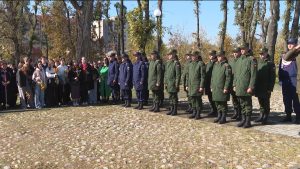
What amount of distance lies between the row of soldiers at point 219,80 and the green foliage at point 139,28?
1017cm

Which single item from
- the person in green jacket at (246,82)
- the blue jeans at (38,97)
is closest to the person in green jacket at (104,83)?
the blue jeans at (38,97)

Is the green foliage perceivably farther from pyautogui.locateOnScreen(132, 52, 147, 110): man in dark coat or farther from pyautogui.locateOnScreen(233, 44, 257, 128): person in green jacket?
pyautogui.locateOnScreen(233, 44, 257, 128): person in green jacket

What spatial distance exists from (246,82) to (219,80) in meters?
0.81

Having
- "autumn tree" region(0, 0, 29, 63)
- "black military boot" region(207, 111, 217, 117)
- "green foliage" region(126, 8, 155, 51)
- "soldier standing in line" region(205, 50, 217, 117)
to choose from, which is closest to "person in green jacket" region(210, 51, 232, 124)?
"soldier standing in line" region(205, 50, 217, 117)

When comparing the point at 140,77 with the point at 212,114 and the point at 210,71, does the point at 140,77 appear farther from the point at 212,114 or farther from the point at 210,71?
the point at 212,114

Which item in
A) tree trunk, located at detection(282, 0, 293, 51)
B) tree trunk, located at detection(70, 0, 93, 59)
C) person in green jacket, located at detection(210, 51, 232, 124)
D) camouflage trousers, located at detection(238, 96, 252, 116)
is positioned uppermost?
tree trunk, located at detection(282, 0, 293, 51)

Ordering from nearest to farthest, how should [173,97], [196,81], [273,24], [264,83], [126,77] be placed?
[264,83], [196,81], [173,97], [126,77], [273,24]

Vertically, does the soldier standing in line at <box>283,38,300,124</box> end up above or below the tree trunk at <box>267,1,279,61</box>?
below

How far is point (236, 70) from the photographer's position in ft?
33.7

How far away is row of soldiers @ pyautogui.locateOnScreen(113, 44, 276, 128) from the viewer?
10.0 m

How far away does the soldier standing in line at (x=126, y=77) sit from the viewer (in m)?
13.9

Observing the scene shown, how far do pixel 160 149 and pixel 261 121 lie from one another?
3.86 meters

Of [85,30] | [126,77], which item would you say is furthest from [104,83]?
[85,30]

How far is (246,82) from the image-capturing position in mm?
9992
